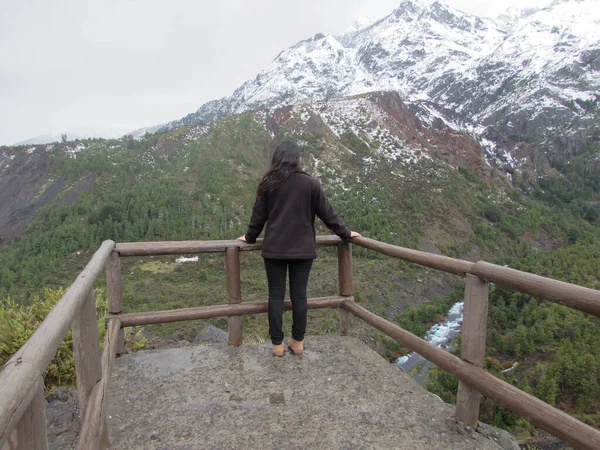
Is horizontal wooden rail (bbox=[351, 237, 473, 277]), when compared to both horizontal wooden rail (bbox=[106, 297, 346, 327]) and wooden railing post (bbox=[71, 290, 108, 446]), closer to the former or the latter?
horizontal wooden rail (bbox=[106, 297, 346, 327])

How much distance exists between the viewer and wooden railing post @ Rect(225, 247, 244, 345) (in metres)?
3.70

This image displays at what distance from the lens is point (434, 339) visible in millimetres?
39156

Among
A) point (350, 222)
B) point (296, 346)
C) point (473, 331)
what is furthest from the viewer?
point (350, 222)

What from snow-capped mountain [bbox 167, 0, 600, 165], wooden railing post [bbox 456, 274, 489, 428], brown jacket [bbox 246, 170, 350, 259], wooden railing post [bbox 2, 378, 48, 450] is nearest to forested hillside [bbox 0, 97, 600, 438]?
brown jacket [bbox 246, 170, 350, 259]

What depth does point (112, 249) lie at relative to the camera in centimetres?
333

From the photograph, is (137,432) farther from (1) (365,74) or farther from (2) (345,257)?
(1) (365,74)

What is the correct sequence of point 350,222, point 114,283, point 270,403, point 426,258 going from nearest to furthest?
point 270,403 → point 426,258 → point 114,283 → point 350,222

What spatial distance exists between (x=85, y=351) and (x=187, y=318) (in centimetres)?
170

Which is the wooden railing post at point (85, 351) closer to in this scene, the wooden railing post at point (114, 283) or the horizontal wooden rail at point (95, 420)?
the horizontal wooden rail at point (95, 420)

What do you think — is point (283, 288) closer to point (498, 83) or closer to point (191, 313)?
point (191, 313)

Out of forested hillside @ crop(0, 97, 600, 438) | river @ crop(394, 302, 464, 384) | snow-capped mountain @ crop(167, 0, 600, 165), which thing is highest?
snow-capped mountain @ crop(167, 0, 600, 165)

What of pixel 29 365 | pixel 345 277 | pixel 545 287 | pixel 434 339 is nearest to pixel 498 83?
pixel 434 339

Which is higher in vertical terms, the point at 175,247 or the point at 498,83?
the point at 498,83

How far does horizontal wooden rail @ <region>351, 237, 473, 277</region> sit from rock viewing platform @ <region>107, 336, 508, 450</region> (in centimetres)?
100
